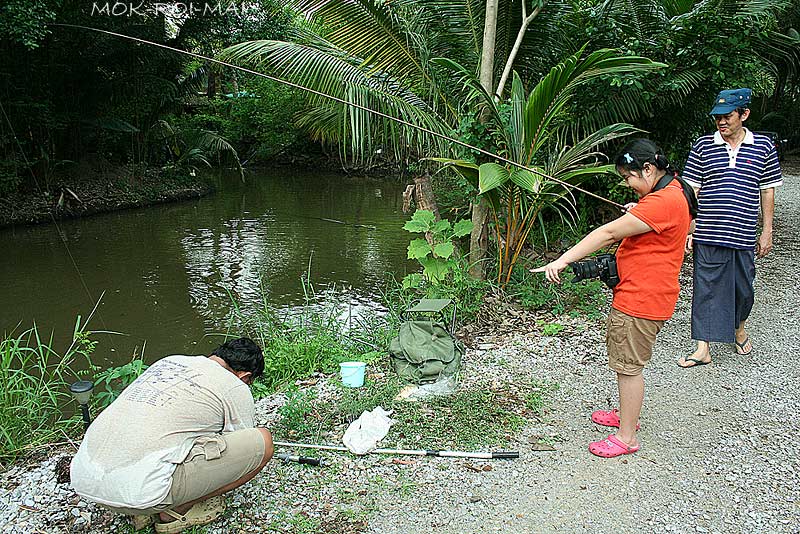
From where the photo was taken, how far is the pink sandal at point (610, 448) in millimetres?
3113

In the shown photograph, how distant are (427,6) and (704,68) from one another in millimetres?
2840

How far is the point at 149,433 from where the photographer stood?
2.36m

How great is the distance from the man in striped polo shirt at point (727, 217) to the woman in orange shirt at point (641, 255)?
1.16m

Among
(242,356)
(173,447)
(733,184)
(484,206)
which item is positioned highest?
(733,184)

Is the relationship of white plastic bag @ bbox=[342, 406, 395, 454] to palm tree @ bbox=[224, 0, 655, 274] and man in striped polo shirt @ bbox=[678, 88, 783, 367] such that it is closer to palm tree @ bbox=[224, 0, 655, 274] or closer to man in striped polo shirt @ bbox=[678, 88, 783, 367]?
man in striped polo shirt @ bbox=[678, 88, 783, 367]

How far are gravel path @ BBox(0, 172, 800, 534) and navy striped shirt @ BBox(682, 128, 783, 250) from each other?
93cm

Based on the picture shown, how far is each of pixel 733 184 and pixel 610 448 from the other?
6.27ft

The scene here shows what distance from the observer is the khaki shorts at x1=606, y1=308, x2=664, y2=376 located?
2920 millimetres

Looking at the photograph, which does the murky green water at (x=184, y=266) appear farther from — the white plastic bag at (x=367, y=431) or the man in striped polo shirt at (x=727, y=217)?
the man in striped polo shirt at (x=727, y=217)

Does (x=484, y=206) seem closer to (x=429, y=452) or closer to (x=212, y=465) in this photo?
(x=429, y=452)

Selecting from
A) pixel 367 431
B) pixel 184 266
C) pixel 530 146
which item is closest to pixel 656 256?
pixel 367 431

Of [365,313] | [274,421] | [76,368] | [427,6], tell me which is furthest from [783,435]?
[76,368]

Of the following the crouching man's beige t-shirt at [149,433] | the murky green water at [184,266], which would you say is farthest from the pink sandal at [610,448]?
the murky green water at [184,266]

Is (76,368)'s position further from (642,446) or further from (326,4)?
(642,446)
